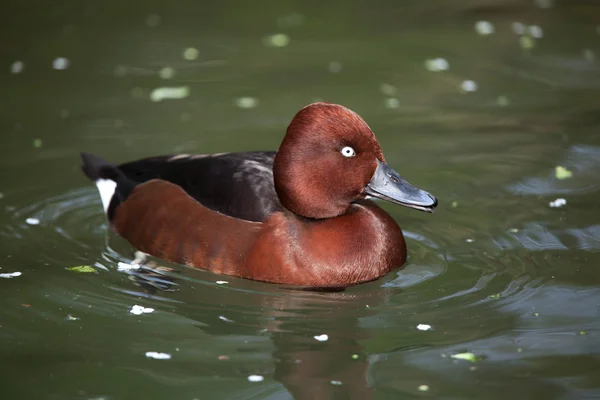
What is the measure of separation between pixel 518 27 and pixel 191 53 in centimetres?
372

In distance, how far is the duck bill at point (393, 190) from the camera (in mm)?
6223

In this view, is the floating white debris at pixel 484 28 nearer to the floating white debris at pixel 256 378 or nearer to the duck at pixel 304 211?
the duck at pixel 304 211

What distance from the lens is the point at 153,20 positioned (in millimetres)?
12016

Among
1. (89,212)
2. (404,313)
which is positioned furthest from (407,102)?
(404,313)

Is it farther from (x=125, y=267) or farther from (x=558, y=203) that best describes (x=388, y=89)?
(x=125, y=267)

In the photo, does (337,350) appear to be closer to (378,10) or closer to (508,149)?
(508,149)

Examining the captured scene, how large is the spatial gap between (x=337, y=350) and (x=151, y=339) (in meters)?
1.02

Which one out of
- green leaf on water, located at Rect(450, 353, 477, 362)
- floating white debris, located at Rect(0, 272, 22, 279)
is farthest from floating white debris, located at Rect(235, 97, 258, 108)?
green leaf on water, located at Rect(450, 353, 477, 362)

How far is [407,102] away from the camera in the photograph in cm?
968

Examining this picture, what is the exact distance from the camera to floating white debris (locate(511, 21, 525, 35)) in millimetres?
11406

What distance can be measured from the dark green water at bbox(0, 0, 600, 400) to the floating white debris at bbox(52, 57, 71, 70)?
0.04 metres

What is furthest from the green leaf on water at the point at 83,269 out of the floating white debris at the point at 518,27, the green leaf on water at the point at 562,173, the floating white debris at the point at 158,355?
the floating white debris at the point at 518,27

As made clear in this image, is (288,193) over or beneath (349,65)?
over

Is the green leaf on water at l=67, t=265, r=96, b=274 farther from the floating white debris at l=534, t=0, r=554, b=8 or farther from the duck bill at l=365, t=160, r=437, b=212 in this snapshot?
the floating white debris at l=534, t=0, r=554, b=8
